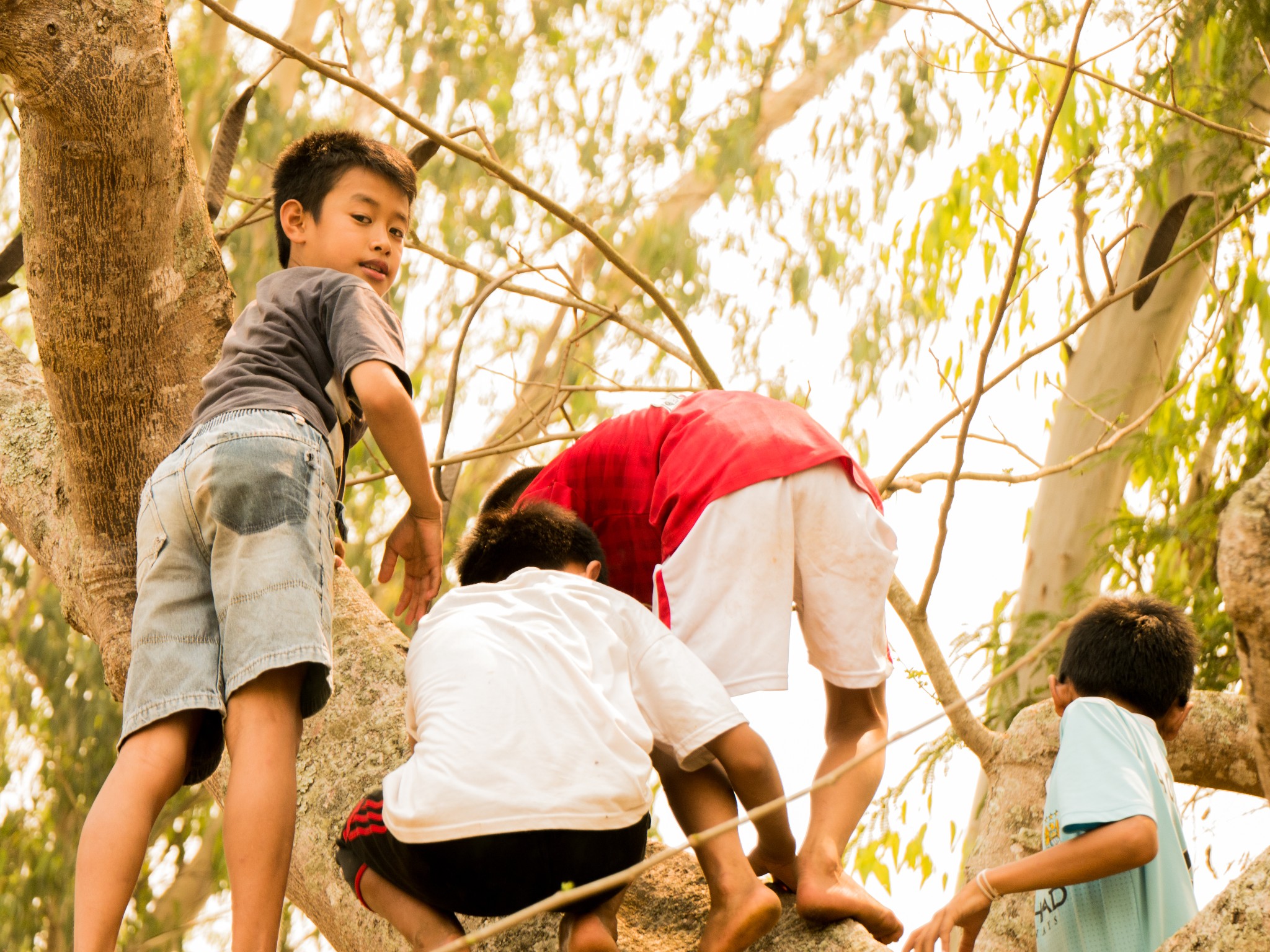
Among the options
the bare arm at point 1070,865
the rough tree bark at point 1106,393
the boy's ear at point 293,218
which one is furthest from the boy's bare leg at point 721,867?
the rough tree bark at point 1106,393

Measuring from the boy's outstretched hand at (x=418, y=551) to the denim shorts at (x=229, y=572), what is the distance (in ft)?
0.56

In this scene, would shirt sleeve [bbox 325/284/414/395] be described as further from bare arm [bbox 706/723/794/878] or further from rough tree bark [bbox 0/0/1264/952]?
bare arm [bbox 706/723/794/878]

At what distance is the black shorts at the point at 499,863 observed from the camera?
150 cm

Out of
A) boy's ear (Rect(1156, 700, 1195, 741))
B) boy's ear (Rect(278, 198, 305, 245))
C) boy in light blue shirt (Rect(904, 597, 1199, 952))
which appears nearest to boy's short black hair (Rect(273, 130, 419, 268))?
boy's ear (Rect(278, 198, 305, 245))

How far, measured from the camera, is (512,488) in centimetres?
229

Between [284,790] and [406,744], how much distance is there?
562 mm

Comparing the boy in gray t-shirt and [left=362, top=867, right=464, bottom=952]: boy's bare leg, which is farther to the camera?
[left=362, top=867, right=464, bottom=952]: boy's bare leg

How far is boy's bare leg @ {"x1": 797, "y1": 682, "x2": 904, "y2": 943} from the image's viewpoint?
162cm

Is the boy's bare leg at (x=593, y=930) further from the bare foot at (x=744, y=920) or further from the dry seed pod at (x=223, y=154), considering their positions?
the dry seed pod at (x=223, y=154)

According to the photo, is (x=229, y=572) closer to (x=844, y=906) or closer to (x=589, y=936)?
(x=589, y=936)

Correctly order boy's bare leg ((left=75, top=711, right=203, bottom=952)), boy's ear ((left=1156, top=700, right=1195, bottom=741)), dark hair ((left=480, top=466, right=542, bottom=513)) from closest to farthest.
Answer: boy's bare leg ((left=75, top=711, right=203, bottom=952))
boy's ear ((left=1156, top=700, right=1195, bottom=741))
dark hair ((left=480, top=466, right=542, bottom=513))

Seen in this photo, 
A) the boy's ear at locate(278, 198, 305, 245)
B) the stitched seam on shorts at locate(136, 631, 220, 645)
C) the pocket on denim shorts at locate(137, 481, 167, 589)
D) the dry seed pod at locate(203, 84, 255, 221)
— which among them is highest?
the dry seed pod at locate(203, 84, 255, 221)

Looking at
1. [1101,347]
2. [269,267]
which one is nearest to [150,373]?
[269,267]

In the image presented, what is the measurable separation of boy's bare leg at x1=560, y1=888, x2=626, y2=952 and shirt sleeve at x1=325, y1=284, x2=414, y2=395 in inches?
28.7
